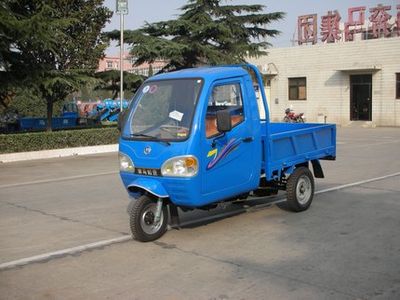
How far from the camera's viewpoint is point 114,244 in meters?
6.73

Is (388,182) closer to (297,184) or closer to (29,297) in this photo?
(297,184)

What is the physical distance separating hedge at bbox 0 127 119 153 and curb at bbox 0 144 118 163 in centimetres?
20

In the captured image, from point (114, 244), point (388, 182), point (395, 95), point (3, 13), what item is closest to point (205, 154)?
point (114, 244)

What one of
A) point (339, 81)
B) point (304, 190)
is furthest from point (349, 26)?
point (304, 190)

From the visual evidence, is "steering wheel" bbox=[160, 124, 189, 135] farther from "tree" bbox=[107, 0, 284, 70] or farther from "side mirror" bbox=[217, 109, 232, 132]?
"tree" bbox=[107, 0, 284, 70]

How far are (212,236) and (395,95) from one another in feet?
94.4

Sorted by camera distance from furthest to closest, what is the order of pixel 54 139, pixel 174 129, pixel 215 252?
pixel 54 139
pixel 174 129
pixel 215 252

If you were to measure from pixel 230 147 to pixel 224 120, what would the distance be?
0.55 m

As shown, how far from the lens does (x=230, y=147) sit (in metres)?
7.04

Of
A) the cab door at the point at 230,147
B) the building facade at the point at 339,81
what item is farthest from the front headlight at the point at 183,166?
the building facade at the point at 339,81

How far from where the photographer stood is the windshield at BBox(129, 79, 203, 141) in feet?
22.2

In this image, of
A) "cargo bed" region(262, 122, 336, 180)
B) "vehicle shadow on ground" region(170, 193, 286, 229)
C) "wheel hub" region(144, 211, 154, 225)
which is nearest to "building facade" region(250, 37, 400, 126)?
"cargo bed" region(262, 122, 336, 180)

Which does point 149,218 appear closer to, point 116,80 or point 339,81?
point 116,80

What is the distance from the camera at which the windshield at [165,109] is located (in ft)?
22.2
